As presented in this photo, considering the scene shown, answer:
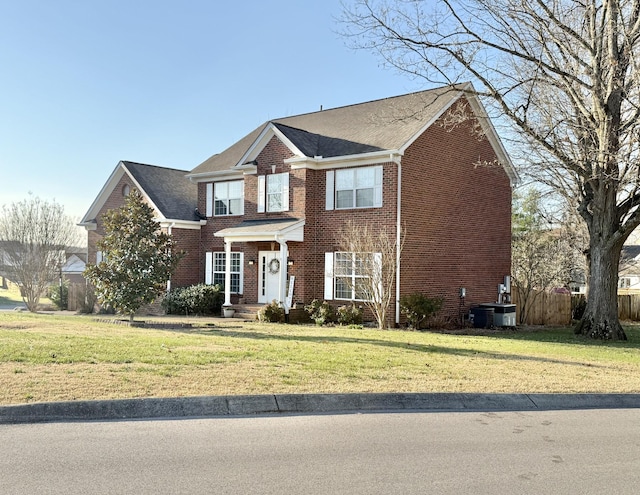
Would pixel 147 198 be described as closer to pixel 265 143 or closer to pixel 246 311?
pixel 265 143

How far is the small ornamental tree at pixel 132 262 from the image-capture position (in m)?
20.9

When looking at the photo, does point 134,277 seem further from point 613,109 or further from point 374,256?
point 613,109

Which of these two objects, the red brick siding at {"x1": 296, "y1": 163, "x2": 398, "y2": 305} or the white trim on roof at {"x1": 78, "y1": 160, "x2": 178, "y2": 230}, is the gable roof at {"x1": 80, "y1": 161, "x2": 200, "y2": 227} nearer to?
the white trim on roof at {"x1": 78, "y1": 160, "x2": 178, "y2": 230}

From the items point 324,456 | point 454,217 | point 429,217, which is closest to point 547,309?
point 454,217

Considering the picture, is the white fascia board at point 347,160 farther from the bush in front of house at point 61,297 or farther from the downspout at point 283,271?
the bush in front of house at point 61,297

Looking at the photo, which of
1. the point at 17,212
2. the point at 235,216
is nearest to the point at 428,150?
the point at 235,216

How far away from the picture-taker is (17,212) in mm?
34500

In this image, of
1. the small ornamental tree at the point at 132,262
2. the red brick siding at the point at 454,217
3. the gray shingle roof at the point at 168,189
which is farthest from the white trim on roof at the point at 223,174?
A: the red brick siding at the point at 454,217

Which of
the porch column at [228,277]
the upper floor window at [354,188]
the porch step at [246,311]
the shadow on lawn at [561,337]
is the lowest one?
the shadow on lawn at [561,337]

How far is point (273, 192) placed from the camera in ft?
85.2

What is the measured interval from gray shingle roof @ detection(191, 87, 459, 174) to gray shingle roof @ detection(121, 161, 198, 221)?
1.86 m

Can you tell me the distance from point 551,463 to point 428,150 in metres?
18.1

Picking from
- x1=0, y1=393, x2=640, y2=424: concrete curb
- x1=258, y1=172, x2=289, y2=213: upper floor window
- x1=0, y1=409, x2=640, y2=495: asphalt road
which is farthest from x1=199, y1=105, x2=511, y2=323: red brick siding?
x1=0, y1=409, x2=640, y2=495: asphalt road

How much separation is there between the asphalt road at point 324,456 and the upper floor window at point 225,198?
67.3 ft
